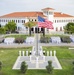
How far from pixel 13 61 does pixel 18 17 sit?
4735 centimetres

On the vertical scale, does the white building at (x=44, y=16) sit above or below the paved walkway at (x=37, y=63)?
above

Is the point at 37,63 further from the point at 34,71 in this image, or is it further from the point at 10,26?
the point at 10,26

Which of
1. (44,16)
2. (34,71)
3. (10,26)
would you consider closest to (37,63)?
(34,71)

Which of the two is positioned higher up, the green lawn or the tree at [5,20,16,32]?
the tree at [5,20,16,32]

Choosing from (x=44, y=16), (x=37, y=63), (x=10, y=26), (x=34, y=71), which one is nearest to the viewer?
(x=34, y=71)

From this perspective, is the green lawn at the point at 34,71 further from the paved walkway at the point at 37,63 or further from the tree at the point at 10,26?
the tree at the point at 10,26

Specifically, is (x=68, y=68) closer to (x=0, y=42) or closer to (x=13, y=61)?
(x=13, y=61)

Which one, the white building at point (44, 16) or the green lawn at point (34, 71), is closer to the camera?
the green lawn at point (34, 71)

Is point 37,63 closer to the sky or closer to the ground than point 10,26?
closer to the ground

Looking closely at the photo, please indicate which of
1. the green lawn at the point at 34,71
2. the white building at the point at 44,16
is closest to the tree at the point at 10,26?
the white building at the point at 44,16

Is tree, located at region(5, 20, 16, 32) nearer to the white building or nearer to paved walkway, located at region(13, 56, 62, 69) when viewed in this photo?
the white building

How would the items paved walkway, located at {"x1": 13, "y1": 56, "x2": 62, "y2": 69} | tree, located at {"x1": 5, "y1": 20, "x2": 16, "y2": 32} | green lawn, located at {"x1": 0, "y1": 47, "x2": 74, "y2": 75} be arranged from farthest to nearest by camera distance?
tree, located at {"x1": 5, "y1": 20, "x2": 16, "y2": 32} < paved walkway, located at {"x1": 13, "y1": 56, "x2": 62, "y2": 69} < green lawn, located at {"x1": 0, "y1": 47, "x2": 74, "y2": 75}

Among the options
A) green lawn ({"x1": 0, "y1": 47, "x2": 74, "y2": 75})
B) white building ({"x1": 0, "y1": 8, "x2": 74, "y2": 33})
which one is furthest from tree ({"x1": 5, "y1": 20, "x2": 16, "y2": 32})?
green lawn ({"x1": 0, "y1": 47, "x2": 74, "y2": 75})

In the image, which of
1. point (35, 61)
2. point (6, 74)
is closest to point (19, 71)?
point (6, 74)
